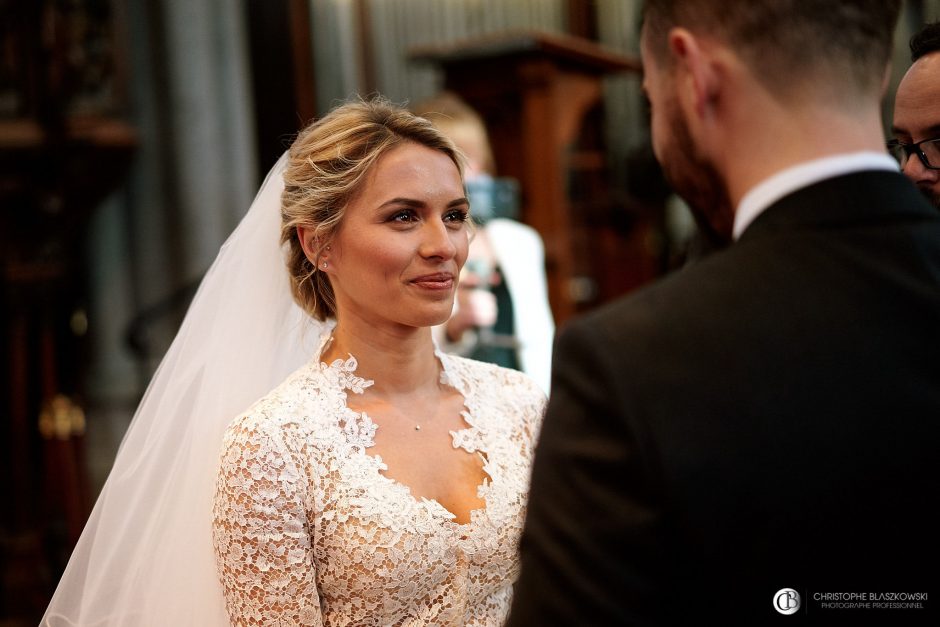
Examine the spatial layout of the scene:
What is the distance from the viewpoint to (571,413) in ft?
3.46

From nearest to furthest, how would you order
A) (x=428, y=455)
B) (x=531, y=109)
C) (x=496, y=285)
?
1. (x=428, y=455)
2. (x=496, y=285)
3. (x=531, y=109)

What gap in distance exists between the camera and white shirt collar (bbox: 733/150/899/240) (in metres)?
1.08

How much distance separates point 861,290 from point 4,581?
434cm

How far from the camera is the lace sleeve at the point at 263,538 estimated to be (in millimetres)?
1851

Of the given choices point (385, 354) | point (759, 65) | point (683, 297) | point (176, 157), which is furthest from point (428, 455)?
point (176, 157)

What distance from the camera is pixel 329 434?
1.99m

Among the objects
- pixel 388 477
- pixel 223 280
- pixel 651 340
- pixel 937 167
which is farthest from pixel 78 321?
pixel 651 340

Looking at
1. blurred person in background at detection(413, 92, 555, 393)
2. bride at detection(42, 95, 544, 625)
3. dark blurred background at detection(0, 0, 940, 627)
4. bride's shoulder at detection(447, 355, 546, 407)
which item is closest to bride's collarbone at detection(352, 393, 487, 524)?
bride at detection(42, 95, 544, 625)

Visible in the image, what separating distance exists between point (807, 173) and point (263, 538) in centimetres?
118

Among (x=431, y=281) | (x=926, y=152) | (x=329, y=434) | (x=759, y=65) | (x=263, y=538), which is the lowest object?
(x=263, y=538)

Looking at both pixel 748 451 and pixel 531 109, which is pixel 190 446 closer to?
pixel 748 451

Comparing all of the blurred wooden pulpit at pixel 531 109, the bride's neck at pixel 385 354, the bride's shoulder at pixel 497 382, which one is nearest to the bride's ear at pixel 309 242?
the bride's neck at pixel 385 354

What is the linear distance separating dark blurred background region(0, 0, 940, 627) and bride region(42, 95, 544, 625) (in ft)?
3.19

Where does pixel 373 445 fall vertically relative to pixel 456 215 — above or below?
below
